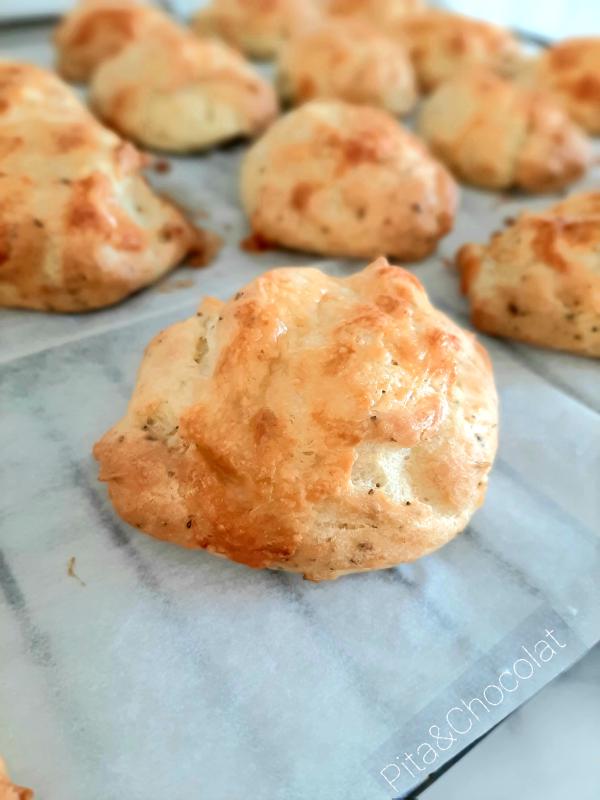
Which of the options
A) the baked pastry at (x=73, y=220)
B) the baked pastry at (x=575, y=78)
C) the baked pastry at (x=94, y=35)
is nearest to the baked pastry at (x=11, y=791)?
the baked pastry at (x=73, y=220)

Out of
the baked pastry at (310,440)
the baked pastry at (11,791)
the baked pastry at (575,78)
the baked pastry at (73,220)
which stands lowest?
the baked pastry at (11,791)

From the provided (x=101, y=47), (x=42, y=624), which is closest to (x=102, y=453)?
(x=42, y=624)

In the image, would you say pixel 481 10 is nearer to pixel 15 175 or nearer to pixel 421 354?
pixel 15 175

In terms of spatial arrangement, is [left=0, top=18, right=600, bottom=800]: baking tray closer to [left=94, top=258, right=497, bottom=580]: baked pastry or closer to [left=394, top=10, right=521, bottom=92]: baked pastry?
[left=94, top=258, right=497, bottom=580]: baked pastry

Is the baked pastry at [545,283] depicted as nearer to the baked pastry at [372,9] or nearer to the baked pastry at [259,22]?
the baked pastry at [259,22]

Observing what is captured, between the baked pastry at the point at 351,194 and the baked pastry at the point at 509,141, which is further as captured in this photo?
the baked pastry at the point at 509,141
